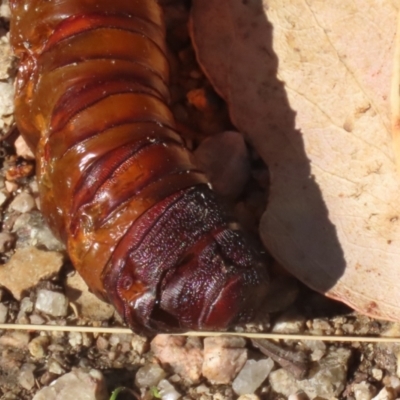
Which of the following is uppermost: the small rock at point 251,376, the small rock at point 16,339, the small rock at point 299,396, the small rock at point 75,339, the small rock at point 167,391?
the small rock at point 16,339

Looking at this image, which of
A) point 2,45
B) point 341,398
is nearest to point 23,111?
point 2,45

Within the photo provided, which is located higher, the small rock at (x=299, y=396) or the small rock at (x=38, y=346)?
the small rock at (x=38, y=346)

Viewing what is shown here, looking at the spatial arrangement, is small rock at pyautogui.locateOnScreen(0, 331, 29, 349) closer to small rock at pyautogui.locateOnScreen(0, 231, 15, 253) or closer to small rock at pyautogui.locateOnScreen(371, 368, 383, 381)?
small rock at pyautogui.locateOnScreen(0, 231, 15, 253)

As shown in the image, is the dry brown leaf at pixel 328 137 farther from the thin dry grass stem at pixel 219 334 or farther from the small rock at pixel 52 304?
the small rock at pixel 52 304

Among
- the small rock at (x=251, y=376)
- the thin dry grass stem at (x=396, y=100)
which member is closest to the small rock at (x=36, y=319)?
the small rock at (x=251, y=376)

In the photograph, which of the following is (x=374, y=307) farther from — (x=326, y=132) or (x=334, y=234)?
(x=326, y=132)

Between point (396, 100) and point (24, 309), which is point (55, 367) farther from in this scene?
point (396, 100)

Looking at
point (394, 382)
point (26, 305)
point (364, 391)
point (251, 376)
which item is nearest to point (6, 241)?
point (26, 305)
